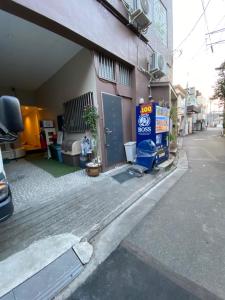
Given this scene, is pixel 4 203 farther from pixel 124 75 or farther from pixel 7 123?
pixel 124 75

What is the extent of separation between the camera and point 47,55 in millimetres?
4848

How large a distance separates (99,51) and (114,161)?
3.24 metres

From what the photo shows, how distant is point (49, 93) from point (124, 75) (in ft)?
11.0

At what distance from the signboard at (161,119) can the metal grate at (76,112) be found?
2022mm

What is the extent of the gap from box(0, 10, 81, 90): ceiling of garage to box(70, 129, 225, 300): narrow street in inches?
186

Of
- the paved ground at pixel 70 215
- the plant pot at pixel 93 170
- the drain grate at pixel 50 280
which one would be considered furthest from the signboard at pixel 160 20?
the drain grate at pixel 50 280

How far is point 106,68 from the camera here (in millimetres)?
4770

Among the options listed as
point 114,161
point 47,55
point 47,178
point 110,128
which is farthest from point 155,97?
point 47,178

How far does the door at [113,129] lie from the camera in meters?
4.70

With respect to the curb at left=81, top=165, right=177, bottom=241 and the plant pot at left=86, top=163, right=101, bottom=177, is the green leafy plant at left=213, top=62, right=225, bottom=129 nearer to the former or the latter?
the curb at left=81, top=165, right=177, bottom=241

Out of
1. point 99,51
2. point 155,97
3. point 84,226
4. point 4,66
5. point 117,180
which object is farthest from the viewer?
point 155,97

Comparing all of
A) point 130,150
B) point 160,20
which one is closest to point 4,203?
point 130,150

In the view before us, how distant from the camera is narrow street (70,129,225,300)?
1.45 meters

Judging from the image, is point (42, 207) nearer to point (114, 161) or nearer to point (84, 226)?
point (84, 226)
